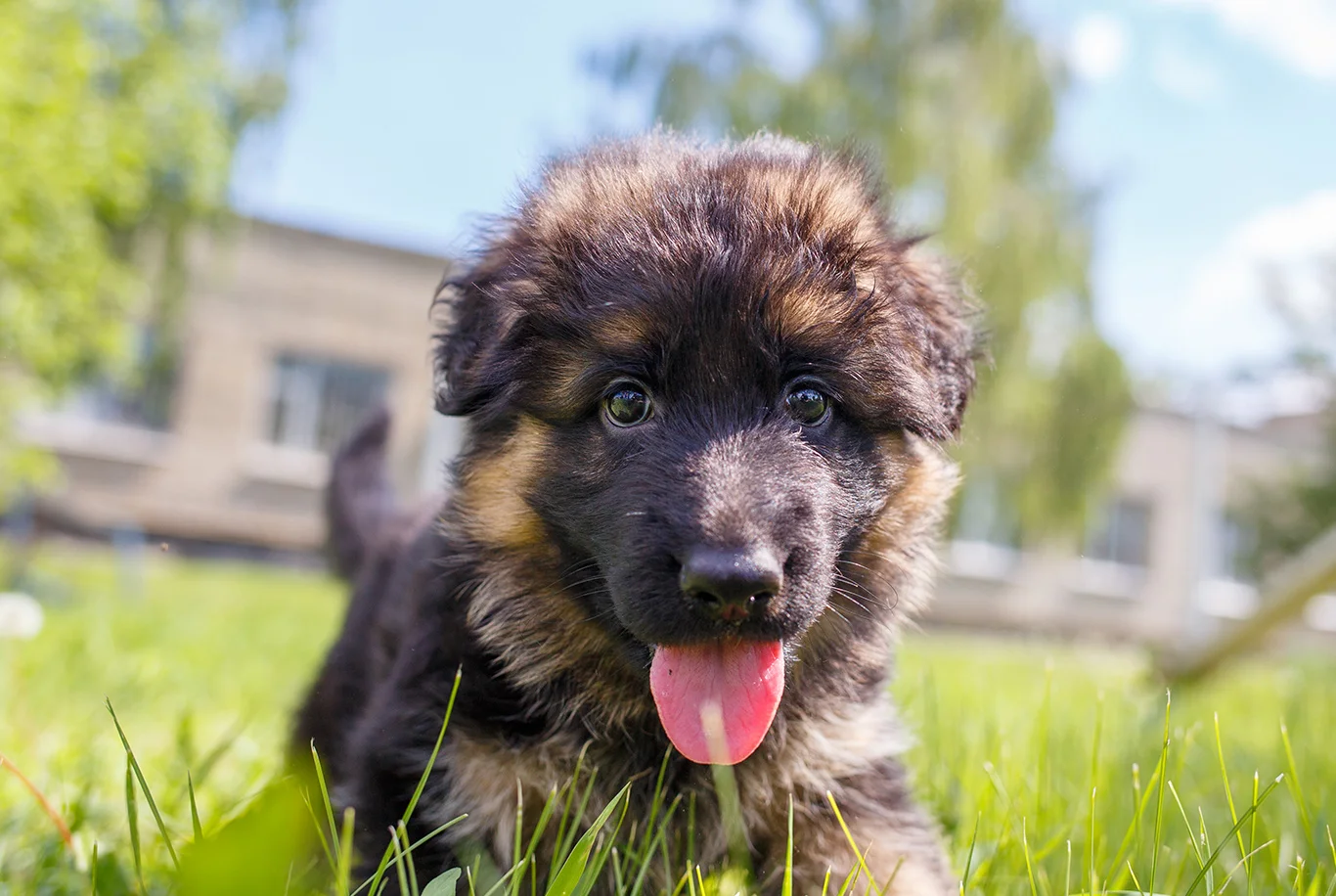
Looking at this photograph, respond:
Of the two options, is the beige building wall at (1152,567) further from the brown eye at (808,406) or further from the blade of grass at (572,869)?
the blade of grass at (572,869)

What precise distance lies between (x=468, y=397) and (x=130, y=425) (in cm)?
2089

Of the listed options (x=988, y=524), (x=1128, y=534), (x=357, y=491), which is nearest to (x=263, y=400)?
(x=988, y=524)

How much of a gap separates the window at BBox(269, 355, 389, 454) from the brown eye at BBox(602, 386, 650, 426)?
2018 centimetres

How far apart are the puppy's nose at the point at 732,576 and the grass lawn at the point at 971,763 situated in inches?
19.4

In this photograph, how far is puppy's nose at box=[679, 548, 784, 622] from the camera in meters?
1.63

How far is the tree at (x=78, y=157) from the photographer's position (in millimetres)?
6191

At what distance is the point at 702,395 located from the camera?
1.97m

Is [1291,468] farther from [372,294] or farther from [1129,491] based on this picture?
[372,294]

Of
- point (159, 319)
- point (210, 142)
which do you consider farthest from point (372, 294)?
point (210, 142)

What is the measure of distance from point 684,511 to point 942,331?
3.03ft

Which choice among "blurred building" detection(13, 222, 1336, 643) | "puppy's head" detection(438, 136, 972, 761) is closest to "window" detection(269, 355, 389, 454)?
"blurred building" detection(13, 222, 1336, 643)

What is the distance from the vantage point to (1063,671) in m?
8.21

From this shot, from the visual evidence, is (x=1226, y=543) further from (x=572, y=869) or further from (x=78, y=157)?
(x=572, y=869)

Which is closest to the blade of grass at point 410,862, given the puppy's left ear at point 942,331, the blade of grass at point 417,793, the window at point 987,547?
the blade of grass at point 417,793
